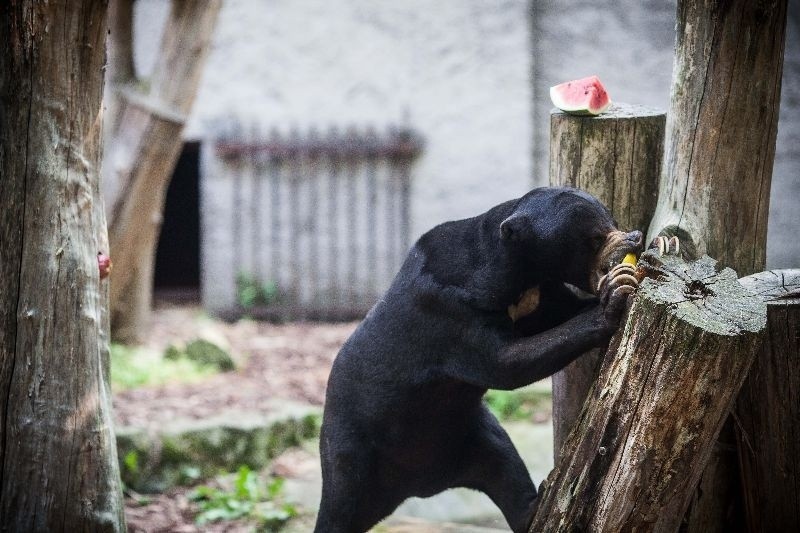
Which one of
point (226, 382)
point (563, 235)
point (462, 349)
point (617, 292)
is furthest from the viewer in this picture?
point (226, 382)

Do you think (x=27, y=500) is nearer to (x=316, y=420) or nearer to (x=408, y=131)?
(x=316, y=420)

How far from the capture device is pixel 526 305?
4.02 m

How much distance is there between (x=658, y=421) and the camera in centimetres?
318

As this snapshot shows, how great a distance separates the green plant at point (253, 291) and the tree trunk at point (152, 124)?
3.08 metres

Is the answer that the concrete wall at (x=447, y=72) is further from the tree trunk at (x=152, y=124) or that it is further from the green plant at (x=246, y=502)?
the green plant at (x=246, y=502)

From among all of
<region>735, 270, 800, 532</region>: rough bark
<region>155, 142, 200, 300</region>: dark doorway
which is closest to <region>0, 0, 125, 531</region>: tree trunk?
<region>735, 270, 800, 532</region>: rough bark

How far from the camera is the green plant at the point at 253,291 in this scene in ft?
35.7

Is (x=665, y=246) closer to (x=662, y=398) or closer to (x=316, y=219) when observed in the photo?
(x=662, y=398)

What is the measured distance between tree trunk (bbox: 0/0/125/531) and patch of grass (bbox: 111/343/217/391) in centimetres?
346

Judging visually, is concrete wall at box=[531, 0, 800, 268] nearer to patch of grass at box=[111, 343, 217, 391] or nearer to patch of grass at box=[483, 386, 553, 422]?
patch of grass at box=[483, 386, 553, 422]

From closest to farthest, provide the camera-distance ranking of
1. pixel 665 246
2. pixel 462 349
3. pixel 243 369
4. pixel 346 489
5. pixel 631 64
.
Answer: pixel 665 246 < pixel 462 349 < pixel 346 489 < pixel 243 369 < pixel 631 64

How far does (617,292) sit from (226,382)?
16.8 ft

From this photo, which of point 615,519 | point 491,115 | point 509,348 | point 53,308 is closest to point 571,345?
point 509,348

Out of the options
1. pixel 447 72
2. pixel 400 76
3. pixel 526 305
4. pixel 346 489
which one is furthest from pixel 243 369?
pixel 526 305
